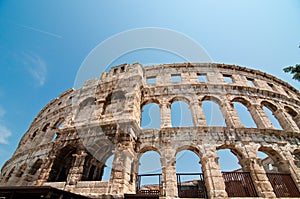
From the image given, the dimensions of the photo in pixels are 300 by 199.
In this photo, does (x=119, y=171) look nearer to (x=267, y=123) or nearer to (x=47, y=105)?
(x=267, y=123)

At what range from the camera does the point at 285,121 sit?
1136 centimetres

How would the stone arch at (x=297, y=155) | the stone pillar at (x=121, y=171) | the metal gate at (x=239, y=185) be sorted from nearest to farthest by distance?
the stone pillar at (x=121, y=171) < the metal gate at (x=239, y=185) < the stone arch at (x=297, y=155)

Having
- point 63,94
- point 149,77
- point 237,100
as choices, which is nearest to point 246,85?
point 237,100

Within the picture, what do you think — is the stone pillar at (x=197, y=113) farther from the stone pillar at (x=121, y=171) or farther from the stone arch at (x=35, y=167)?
the stone arch at (x=35, y=167)

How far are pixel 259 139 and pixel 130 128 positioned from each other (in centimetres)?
812

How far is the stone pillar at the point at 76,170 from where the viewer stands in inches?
308

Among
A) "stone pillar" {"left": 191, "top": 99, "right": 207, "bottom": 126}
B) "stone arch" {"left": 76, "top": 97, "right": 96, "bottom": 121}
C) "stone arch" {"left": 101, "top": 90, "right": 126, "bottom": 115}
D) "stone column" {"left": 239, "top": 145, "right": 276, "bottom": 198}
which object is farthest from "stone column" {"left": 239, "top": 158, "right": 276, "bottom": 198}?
"stone arch" {"left": 76, "top": 97, "right": 96, "bottom": 121}

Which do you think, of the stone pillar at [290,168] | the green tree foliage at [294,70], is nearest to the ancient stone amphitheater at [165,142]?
the stone pillar at [290,168]

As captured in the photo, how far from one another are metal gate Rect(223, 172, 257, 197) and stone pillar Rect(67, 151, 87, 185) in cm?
788

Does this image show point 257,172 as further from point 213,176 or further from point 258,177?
point 213,176

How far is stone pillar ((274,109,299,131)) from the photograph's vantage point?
35.9 ft

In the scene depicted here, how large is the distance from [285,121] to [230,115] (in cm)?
441

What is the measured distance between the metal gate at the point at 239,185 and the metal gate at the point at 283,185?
1364 mm

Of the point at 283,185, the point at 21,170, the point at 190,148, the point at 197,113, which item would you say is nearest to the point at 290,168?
the point at 283,185
